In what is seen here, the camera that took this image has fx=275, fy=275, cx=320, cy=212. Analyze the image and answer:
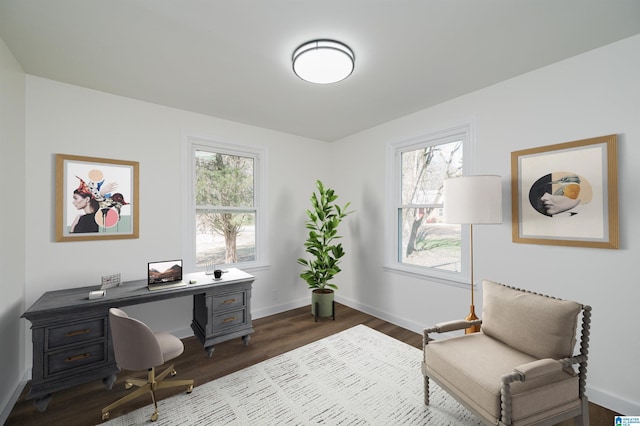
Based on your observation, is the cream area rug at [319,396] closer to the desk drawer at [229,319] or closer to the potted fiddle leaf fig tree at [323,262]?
the desk drawer at [229,319]

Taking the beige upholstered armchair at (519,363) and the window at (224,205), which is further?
the window at (224,205)

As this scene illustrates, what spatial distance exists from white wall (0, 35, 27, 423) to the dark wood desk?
180 millimetres

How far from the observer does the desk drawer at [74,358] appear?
2057mm

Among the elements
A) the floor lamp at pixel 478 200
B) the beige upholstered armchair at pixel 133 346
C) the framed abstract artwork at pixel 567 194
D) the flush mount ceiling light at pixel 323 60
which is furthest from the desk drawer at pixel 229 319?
the framed abstract artwork at pixel 567 194

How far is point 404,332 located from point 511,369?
69.7 inches

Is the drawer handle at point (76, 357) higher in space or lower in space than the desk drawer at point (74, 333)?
lower

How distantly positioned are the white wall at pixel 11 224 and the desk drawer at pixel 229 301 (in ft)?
4.84

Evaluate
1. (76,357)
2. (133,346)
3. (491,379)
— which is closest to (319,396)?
(491,379)

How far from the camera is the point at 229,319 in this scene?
2.90m

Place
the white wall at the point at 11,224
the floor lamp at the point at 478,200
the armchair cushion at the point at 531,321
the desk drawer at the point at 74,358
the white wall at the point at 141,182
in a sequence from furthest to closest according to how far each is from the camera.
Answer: the white wall at the point at 141,182
the floor lamp at the point at 478,200
the desk drawer at the point at 74,358
the white wall at the point at 11,224
the armchair cushion at the point at 531,321

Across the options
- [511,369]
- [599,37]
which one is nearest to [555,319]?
[511,369]

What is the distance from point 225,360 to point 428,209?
277cm

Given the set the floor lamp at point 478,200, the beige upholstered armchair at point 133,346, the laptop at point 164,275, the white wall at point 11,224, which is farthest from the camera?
the laptop at point 164,275

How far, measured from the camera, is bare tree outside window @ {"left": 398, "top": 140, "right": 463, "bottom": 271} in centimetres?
310
